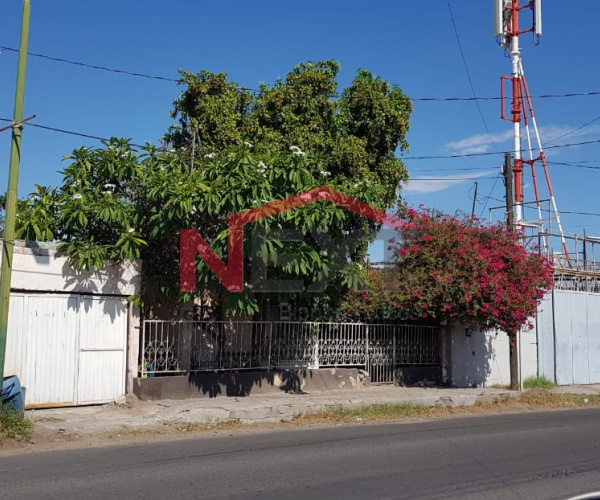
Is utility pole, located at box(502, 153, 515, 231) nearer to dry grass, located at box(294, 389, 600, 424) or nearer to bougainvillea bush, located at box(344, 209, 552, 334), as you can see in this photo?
bougainvillea bush, located at box(344, 209, 552, 334)

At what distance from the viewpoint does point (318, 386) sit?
1481 centimetres

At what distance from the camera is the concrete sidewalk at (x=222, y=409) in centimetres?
1055

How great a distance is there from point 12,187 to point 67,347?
3251 mm

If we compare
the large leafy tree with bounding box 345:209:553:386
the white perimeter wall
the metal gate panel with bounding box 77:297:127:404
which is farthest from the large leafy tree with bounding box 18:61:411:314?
the white perimeter wall

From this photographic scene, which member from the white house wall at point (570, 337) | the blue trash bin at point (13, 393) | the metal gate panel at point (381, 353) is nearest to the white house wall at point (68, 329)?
the blue trash bin at point (13, 393)

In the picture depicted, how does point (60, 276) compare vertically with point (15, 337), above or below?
above

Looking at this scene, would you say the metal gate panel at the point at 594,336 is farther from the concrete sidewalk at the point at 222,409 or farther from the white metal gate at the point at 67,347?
the white metal gate at the point at 67,347

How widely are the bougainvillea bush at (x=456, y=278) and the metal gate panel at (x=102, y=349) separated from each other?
5565 mm

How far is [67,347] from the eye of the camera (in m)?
11.4

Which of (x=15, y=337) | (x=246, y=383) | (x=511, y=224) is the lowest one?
(x=246, y=383)

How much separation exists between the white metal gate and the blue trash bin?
84cm

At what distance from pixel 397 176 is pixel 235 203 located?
8.02 m

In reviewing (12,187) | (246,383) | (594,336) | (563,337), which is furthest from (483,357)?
(12,187)

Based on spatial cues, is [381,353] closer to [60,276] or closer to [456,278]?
[456,278]
